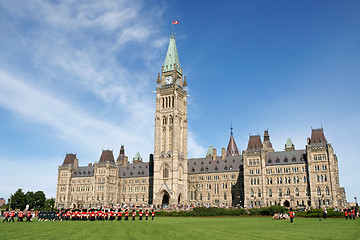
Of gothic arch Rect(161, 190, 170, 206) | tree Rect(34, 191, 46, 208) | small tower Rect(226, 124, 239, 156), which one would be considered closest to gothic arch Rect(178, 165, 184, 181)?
gothic arch Rect(161, 190, 170, 206)

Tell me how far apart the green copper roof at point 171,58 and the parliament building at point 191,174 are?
34 cm

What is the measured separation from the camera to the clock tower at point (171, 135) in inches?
4008

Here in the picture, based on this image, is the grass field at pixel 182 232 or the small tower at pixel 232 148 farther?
the small tower at pixel 232 148

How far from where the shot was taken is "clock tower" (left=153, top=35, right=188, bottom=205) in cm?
10181

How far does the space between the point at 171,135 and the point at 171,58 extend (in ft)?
87.2

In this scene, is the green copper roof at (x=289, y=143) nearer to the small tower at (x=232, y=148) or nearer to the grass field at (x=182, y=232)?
the small tower at (x=232, y=148)

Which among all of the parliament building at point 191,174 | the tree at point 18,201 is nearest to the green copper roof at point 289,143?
the parliament building at point 191,174

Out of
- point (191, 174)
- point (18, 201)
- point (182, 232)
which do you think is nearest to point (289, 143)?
point (191, 174)

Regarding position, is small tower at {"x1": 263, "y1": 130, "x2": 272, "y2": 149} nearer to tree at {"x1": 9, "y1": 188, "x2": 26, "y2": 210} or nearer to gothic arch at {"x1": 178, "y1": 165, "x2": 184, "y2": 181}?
gothic arch at {"x1": 178, "y1": 165, "x2": 184, "y2": 181}

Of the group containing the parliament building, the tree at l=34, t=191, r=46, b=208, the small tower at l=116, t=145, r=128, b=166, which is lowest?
the tree at l=34, t=191, r=46, b=208

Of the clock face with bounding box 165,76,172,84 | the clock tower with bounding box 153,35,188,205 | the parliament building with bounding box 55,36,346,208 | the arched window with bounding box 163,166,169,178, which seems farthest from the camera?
the clock face with bounding box 165,76,172,84

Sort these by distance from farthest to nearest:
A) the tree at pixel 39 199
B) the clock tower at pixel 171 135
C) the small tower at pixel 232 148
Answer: the small tower at pixel 232 148
the tree at pixel 39 199
the clock tower at pixel 171 135

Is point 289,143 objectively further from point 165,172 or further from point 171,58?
point 171,58

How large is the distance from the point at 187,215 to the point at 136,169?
2633 inches
